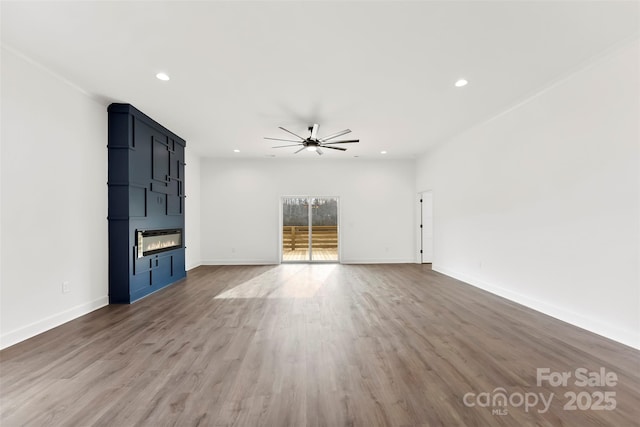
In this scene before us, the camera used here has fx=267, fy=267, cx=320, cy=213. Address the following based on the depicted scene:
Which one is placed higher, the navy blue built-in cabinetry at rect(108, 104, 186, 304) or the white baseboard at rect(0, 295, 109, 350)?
the navy blue built-in cabinetry at rect(108, 104, 186, 304)

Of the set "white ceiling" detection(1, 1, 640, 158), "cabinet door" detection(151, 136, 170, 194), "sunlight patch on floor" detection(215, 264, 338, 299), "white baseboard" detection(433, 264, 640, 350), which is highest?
"white ceiling" detection(1, 1, 640, 158)

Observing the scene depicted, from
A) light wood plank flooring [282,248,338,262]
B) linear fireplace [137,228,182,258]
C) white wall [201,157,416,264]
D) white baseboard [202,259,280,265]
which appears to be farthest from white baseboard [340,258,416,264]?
linear fireplace [137,228,182,258]

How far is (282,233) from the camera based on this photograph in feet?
24.8

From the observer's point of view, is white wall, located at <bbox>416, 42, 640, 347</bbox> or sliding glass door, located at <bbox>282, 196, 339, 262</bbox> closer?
white wall, located at <bbox>416, 42, 640, 347</bbox>

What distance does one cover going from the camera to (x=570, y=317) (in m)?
3.12

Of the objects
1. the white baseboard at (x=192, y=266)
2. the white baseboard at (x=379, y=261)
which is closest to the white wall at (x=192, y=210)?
the white baseboard at (x=192, y=266)

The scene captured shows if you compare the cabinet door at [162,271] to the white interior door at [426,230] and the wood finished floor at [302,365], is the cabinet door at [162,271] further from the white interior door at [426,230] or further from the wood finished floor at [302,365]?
the white interior door at [426,230]

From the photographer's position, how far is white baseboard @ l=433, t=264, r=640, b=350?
2580mm

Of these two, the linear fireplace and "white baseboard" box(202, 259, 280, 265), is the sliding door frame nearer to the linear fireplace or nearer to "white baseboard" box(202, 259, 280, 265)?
"white baseboard" box(202, 259, 280, 265)

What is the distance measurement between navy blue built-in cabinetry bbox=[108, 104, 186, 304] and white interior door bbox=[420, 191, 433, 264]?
6195mm

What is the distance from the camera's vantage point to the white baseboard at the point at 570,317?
2580 mm

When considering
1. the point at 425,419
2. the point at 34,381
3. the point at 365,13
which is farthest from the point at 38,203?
the point at 425,419

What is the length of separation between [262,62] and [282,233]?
522cm

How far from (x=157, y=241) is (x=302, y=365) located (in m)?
3.79
